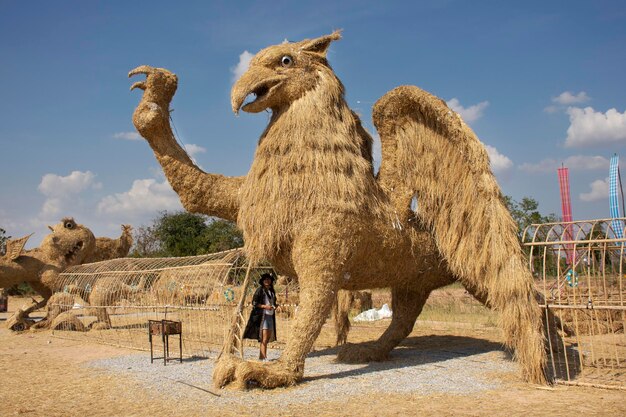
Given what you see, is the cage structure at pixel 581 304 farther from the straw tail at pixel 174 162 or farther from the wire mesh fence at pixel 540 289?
the straw tail at pixel 174 162

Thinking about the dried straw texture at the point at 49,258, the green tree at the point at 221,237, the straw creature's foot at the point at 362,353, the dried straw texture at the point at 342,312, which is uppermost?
the green tree at the point at 221,237

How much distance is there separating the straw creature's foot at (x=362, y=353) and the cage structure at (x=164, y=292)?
152 cm

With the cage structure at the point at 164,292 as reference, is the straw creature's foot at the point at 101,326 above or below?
below

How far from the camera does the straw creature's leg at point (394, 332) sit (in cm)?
770

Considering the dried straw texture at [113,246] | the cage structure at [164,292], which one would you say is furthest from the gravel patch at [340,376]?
the dried straw texture at [113,246]

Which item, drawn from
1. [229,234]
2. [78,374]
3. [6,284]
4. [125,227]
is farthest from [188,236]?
[78,374]

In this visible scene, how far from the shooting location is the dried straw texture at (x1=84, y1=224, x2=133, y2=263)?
57.6 ft

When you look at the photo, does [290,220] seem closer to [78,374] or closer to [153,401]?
[153,401]

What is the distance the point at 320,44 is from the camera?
727 cm

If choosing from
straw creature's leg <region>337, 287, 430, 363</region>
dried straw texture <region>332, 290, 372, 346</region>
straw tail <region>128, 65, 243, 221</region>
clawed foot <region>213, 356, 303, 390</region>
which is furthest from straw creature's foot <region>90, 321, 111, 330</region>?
clawed foot <region>213, 356, 303, 390</region>

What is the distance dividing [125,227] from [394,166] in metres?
12.7

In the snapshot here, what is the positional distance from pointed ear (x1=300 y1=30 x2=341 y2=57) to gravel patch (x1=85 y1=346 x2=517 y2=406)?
13.5ft

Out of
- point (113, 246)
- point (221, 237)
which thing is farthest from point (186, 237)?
point (113, 246)

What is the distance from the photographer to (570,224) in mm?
7043
